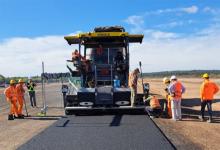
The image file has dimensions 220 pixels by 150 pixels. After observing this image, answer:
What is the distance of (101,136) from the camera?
10.5 meters

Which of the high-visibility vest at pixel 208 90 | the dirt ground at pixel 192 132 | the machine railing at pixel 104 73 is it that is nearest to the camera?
the dirt ground at pixel 192 132

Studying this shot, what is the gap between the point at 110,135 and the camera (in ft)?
34.9

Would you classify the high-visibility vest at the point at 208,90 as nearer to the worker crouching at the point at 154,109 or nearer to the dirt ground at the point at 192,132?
the dirt ground at the point at 192,132

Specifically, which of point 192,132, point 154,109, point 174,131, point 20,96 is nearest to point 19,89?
point 20,96

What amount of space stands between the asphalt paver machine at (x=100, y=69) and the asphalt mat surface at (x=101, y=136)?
136cm

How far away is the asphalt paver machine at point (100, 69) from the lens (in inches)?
594

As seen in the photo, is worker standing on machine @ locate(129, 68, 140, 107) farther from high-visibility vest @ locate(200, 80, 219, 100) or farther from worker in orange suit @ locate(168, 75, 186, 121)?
high-visibility vest @ locate(200, 80, 219, 100)

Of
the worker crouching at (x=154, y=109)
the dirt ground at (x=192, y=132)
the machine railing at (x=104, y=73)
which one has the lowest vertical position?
the dirt ground at (x=192, y=132)

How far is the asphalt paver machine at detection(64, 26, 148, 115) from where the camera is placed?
49.5ft

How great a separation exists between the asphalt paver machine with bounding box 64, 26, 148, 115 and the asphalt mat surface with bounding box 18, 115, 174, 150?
4.45ft

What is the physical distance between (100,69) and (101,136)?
579 cm

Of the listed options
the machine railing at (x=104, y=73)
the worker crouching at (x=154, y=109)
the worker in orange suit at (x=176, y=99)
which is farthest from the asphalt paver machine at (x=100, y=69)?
the worker in orange suit at (x=176, y=99)

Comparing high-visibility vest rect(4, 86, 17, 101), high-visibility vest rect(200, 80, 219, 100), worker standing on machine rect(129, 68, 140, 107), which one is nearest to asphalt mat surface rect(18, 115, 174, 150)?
worker standing on machine rect(129, 68, 140, 107)

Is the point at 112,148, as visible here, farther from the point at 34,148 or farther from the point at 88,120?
the point at 88,120
